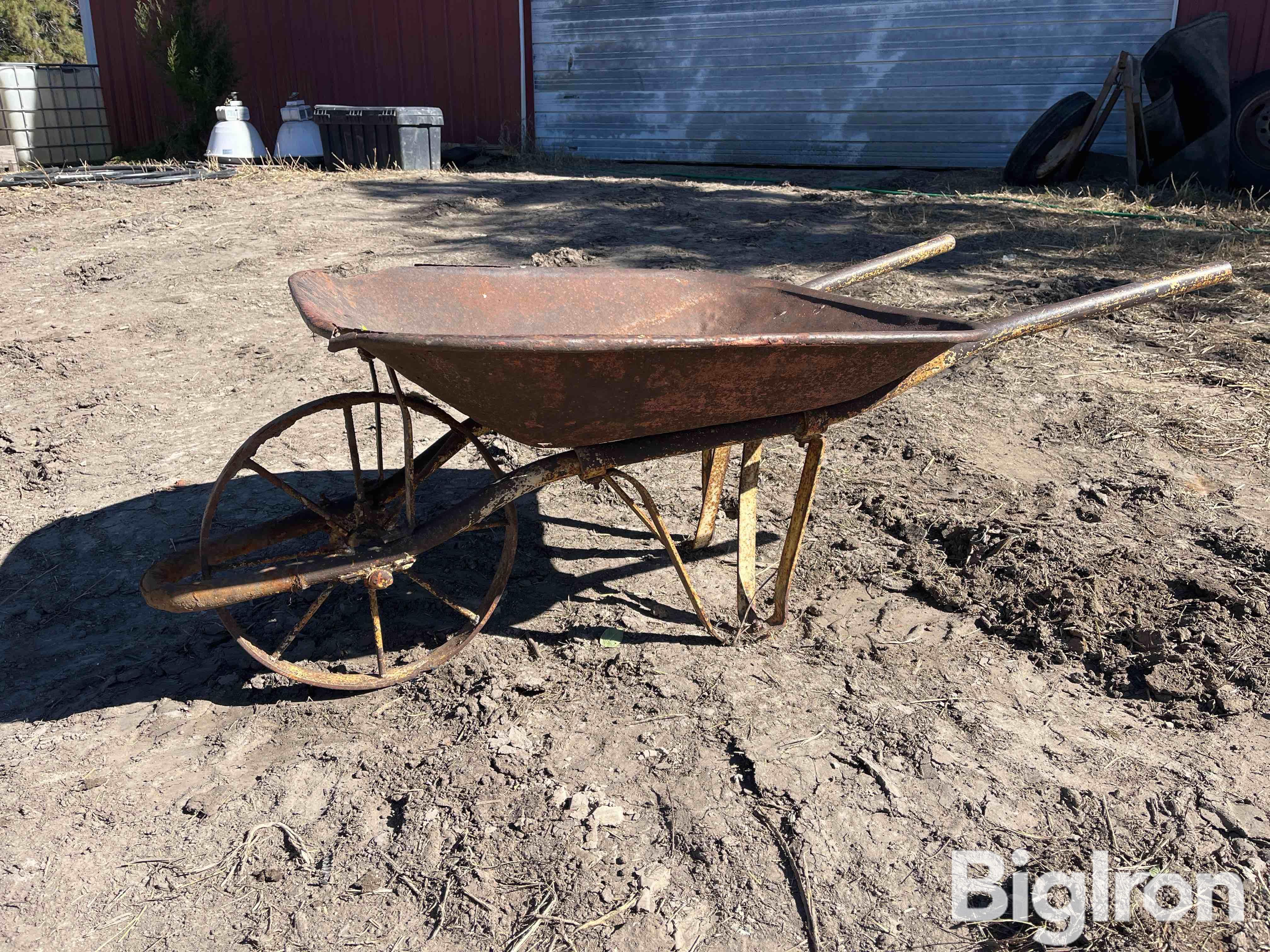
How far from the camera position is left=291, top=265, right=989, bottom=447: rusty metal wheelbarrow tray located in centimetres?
196

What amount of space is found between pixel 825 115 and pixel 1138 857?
327 inches

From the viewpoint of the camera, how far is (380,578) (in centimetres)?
228

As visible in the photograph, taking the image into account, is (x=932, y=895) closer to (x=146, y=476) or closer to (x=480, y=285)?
(x=480, y=285)

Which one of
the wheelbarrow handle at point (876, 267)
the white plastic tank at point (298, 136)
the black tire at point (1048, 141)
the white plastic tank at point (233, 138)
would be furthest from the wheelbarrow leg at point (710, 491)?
the white plastic tank at point (233, 138)

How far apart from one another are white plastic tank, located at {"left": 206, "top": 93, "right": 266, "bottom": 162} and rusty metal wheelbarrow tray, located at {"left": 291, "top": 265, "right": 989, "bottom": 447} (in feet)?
27.0

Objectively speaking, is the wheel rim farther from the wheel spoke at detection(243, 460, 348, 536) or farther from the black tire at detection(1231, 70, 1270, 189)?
the wheel spoke at detection(243, 460, 348, 536)

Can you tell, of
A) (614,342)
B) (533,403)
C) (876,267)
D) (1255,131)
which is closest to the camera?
(614,342)

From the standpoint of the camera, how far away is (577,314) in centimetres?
287

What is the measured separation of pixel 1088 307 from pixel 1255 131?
19.5 ft

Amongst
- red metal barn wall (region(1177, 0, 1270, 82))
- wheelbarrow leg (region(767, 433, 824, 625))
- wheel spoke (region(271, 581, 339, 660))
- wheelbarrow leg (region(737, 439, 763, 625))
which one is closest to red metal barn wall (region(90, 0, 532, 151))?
red metal barn wall (region(1177, 0, 1270, 82))

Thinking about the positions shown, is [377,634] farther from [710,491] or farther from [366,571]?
[710,491]

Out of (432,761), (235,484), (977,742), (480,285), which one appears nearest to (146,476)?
(235,484)

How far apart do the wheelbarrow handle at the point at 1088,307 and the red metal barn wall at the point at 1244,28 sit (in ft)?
20.0

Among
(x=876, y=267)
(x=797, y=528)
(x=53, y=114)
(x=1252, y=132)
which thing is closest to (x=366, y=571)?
(x=797, y=528)
